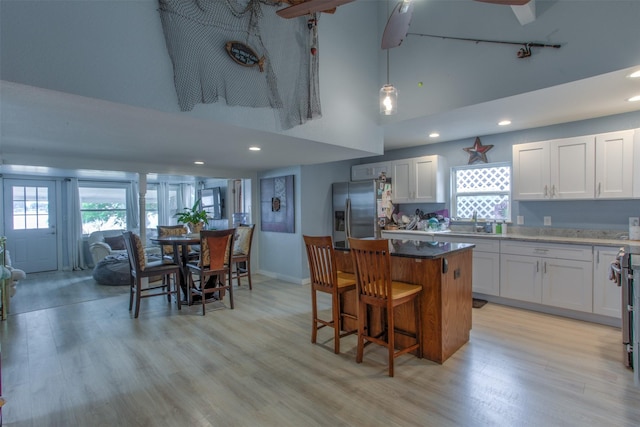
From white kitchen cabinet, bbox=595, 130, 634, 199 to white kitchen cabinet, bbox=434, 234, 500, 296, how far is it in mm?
1231

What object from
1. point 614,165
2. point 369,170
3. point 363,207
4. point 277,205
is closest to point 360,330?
point 363,207

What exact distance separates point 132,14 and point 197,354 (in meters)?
2.72

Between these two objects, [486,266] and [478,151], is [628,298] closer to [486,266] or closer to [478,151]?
[486,266]

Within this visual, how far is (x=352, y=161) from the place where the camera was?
6.16 metres

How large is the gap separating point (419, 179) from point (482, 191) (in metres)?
0.95

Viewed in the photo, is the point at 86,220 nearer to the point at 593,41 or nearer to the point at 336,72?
the point at 336,72

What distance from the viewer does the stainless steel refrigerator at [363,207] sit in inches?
200

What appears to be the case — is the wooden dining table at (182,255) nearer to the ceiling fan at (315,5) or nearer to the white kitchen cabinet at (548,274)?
the ceiling fan at (315,5)

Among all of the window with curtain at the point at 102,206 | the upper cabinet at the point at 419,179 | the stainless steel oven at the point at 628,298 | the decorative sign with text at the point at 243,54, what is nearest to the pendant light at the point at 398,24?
the decorative sign with text at the point at 243,54

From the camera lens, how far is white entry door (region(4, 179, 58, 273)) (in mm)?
6230

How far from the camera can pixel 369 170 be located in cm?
568

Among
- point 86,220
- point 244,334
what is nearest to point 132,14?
point 244,334

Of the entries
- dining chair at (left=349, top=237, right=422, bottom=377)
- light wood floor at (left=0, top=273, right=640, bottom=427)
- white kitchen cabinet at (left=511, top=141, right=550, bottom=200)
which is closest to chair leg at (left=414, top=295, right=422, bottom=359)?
dining chair at (left=349, top=237, right=422, bottom=377)

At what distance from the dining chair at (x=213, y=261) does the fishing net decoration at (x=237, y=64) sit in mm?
1738
